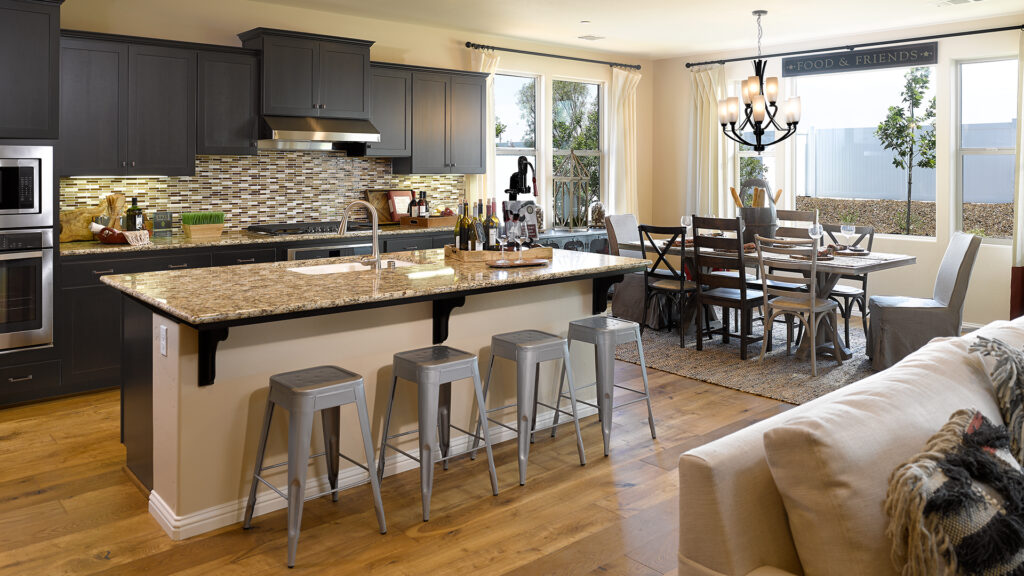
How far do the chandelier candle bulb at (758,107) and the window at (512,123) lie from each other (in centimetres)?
247

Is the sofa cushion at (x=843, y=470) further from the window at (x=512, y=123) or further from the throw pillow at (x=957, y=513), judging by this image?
→ the window at (x=512, y=123)

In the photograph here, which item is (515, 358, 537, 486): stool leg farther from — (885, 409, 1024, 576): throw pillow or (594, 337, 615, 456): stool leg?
(885, 409, 1024, 576): throw pillow

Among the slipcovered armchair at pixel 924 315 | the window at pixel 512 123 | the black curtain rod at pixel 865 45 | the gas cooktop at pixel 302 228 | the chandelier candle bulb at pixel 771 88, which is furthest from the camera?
the window at pixel 512 123

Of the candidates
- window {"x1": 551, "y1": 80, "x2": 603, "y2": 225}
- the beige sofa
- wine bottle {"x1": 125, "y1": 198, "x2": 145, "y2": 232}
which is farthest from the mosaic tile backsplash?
the beige sofa

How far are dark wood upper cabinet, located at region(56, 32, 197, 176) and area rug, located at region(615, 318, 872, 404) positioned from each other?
11.6 feet

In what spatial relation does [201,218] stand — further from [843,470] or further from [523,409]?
[843,470]

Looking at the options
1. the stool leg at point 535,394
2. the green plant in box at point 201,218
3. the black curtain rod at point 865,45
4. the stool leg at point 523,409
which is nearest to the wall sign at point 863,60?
the black curtain rod at point 865,45

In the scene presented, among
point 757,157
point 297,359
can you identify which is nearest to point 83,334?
point 297,359

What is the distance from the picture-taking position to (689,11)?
641 centimetres

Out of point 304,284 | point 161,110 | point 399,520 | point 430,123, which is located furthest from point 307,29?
point 399,520

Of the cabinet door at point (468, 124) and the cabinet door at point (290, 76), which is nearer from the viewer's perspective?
the cabinet door at point (290, 76)

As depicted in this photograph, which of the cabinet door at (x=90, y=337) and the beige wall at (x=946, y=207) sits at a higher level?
the beige wall at (x=946, y=207)

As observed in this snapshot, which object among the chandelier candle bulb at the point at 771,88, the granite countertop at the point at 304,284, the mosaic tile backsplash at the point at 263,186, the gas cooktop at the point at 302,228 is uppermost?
the chandelier candle bulb at the point at 771,88

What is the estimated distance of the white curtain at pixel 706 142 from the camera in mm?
8586
